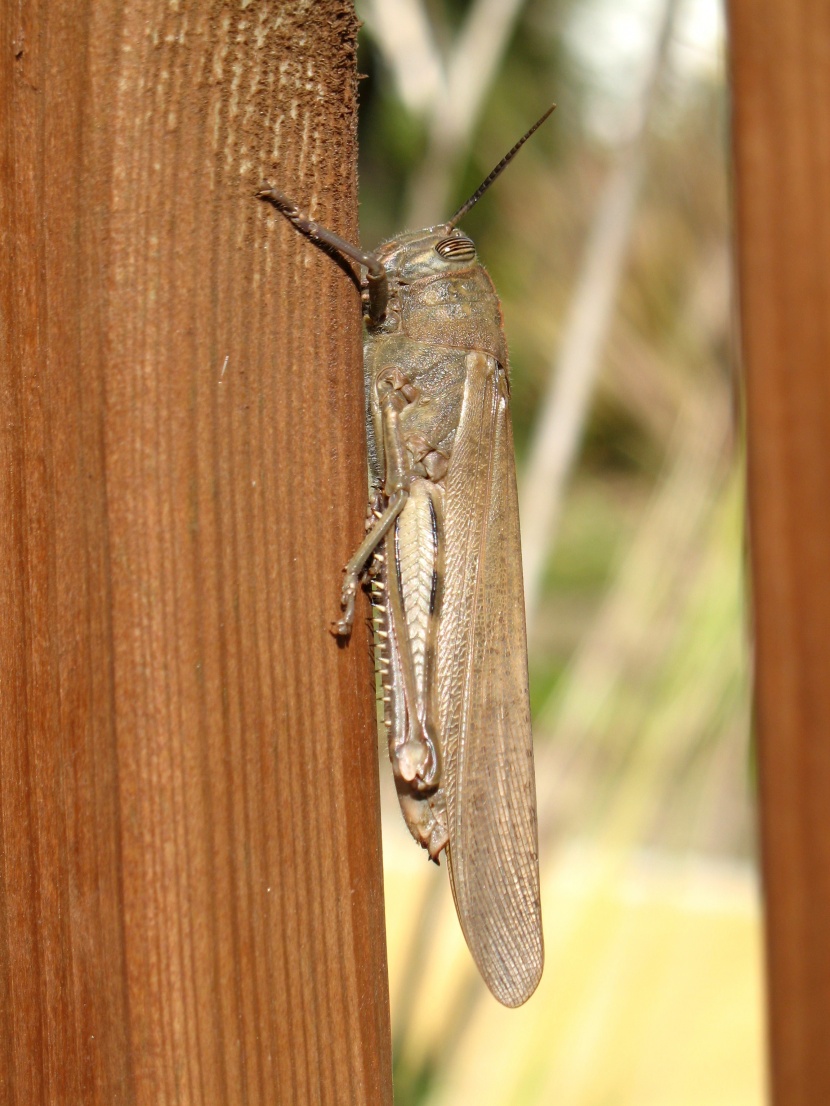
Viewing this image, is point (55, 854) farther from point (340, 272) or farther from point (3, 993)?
point (340, 272)

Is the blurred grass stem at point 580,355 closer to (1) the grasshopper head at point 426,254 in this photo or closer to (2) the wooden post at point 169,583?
(1) the grasshopper head at point 426,254

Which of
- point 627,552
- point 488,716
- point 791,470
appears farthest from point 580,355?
point 627,552

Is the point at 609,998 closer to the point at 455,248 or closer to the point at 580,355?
the point at 580,355

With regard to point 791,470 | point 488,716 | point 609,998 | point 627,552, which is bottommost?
point 609,998

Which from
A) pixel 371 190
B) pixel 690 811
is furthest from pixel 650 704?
pixel 371 190

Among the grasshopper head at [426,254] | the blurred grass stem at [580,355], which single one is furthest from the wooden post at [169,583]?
the blurred grass stem at [580,355]

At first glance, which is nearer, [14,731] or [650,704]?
[14,731]

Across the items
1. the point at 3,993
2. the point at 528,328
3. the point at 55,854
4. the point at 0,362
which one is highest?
the point at 528,328
